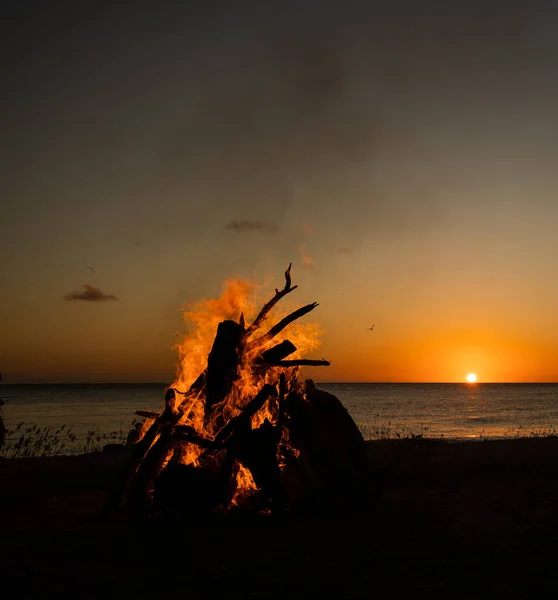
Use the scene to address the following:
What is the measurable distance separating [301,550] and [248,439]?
109 inches

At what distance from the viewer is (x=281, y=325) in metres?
13.3

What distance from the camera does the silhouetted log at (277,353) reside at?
42.4 ft

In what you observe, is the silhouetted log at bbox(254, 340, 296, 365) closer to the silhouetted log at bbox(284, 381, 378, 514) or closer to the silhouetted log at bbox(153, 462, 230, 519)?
the silhouetted log at bbox(284, 381, 378, 514)

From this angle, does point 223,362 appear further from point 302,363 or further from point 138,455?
point 138,455

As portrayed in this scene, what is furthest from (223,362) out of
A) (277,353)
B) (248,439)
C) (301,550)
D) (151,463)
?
(301,550)

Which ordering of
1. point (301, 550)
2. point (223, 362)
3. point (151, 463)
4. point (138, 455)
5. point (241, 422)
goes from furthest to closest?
point (223, 362) → point (138, 455) → point (151, 463) → point (241, 422) → point (301, 550)

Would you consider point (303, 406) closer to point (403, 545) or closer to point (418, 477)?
point (403, 545)

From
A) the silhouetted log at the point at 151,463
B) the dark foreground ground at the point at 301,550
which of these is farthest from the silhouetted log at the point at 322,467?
the silhouetted log at the point at 151,463

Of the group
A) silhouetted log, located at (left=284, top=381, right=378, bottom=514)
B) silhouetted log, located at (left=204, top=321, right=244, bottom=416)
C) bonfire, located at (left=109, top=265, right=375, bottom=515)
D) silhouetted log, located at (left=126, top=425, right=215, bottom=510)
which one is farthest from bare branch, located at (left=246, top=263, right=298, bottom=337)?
silhouetted log, located at (left=126, top=425, right=215, bottom=510)

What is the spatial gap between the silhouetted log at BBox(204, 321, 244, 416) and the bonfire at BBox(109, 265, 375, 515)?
2cm

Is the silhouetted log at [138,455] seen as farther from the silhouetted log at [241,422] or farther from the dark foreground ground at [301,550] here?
the silhouetted log at [241,422]

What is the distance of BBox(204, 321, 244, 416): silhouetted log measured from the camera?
12.3 meters

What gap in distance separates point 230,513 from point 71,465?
984cm

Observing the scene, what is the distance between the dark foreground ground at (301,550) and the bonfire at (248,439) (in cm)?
60
